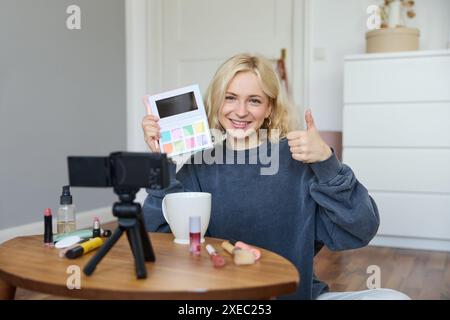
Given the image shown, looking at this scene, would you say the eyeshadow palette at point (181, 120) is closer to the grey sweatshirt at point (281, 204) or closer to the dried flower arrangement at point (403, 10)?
the grey sweatshirt at point (281, 204)

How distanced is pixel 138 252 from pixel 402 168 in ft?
7.87

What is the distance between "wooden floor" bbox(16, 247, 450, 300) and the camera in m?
2.01

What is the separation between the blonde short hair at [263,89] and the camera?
3.54 ft

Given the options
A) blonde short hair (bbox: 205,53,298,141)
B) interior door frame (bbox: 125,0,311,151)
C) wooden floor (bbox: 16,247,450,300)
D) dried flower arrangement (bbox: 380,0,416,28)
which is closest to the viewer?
Result: blonde short hair (bbox: 205,53,298,141)

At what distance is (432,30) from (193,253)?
276 centimetres

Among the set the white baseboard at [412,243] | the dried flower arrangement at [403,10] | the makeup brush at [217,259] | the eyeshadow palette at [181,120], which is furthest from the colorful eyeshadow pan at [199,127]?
the dried flower arrangement at [403,10]

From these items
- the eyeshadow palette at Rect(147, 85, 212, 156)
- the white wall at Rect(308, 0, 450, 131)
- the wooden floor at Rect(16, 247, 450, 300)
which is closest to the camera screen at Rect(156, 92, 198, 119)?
the eyeshadow palette at Rect(147, 85, 212, 156)

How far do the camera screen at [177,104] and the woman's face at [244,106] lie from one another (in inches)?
5.1

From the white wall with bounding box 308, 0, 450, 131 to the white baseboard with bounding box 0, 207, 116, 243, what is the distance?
1.53 m

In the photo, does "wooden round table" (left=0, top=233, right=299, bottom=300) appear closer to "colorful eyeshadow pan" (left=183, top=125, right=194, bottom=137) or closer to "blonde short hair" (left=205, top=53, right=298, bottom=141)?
"colorful eyeshadow pan" (left=183, top=125, right=194, bottom=137)

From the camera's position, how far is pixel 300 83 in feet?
10.9

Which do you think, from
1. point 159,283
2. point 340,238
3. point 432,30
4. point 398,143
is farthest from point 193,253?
point 432,30

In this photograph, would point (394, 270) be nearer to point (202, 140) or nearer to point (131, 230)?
point (202, 140)
